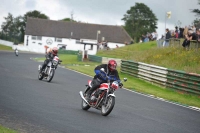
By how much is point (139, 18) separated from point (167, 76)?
10611 centimetres

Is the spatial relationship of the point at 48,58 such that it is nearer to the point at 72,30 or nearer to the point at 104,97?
the point at 104,97

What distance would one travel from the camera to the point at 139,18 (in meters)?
133

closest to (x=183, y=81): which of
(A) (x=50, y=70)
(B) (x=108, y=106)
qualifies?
(A) (x=50, y=70)

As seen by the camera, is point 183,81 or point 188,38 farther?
point 188,38

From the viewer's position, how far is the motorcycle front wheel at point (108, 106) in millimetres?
13860

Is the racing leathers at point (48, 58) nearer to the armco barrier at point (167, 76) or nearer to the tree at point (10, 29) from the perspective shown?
the armco barrier at point (167, 76)

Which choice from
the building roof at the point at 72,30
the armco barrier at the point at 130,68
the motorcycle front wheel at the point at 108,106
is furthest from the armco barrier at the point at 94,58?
the building roof at the point at 72,30

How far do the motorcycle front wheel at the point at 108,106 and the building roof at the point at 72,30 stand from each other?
11444cm

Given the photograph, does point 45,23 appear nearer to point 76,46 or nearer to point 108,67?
point 76,46

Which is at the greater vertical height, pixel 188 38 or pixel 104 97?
pixel 188 38

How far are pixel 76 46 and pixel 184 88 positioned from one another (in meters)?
104

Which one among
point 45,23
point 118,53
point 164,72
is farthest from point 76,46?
→ point 164,72

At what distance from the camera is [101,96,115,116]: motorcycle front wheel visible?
45.5ft

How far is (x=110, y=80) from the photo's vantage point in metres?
14.4
